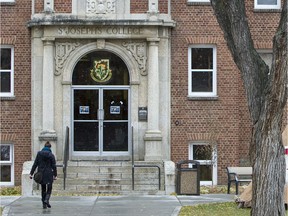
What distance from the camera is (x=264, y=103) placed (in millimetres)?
14875

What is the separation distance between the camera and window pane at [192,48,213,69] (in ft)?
90.5

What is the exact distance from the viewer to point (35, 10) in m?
26.8

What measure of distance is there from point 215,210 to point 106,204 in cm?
320

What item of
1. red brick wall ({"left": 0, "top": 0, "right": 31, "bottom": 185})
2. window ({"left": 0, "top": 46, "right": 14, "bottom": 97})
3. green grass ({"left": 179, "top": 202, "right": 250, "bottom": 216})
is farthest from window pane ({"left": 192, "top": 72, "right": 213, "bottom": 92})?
green grass ({"left": 179, "top": 202, "right": 250, "bottom": 216})

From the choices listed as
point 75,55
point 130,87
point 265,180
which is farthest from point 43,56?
point 265,180

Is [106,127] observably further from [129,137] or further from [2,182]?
[2,182]

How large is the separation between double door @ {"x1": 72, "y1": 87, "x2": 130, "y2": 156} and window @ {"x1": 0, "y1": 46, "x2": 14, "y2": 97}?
2352 mm

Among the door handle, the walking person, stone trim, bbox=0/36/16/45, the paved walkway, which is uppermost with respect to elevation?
stone trim, bbox=0/36/16/45

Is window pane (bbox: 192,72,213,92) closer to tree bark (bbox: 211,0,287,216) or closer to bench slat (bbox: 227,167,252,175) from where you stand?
bench slat (bbox: 227,167,252,175)

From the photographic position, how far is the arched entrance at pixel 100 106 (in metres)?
27.1

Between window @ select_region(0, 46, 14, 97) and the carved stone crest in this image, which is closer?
the carved stone crest

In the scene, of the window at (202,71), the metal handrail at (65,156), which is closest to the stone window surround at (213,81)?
the window at (202,71)

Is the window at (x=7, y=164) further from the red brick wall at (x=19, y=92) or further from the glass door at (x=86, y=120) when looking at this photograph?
the glass door at (x=86, y=120)

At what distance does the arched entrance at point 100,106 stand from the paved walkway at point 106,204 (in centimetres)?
441
